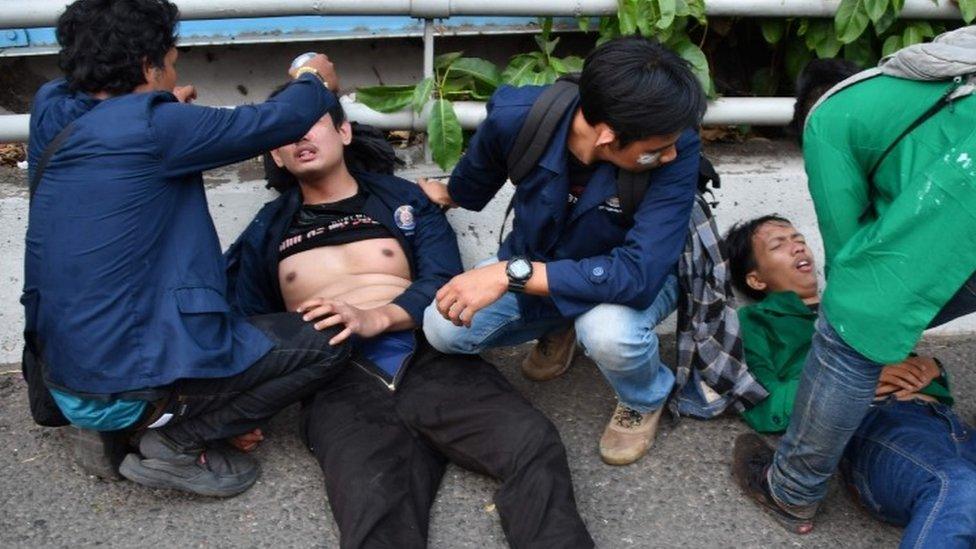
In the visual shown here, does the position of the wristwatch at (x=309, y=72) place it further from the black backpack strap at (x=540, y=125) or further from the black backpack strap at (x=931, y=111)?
the black backpack strap at (x=931, y=111)

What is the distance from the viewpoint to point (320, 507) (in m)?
2.98

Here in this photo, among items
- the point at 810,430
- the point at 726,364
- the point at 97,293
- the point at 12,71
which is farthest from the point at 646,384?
the point at 12,71

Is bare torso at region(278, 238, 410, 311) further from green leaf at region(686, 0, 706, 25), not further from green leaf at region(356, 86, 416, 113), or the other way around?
green leaf at region(686, 0, 706, 25)

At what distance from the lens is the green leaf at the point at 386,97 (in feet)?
11.9

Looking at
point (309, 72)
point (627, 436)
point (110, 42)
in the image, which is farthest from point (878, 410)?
point (110, 42)

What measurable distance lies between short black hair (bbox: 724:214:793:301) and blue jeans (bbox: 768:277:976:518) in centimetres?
106

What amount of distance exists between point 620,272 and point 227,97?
2278 millimetres

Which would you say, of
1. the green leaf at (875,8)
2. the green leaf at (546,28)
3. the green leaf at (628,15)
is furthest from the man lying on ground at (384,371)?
the green leaf at (875,8)

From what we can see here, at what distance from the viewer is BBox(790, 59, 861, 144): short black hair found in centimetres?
295

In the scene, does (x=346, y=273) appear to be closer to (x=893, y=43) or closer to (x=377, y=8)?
(x=377, y=8)

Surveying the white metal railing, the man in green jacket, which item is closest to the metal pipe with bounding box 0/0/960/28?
the white metal railing

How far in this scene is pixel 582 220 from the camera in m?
3.10

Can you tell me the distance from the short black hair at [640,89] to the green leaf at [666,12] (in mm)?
824

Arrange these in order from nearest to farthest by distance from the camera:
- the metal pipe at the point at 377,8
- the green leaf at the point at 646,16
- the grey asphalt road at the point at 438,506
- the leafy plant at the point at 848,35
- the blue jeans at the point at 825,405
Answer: the blue jeans at the point at 825,405 → the grey asphalt road at the point at 438,506 → the metal pipe at the point at 377,8 → the green leaf at the point at 646,16 → the leafy plant at the point at 848,35
